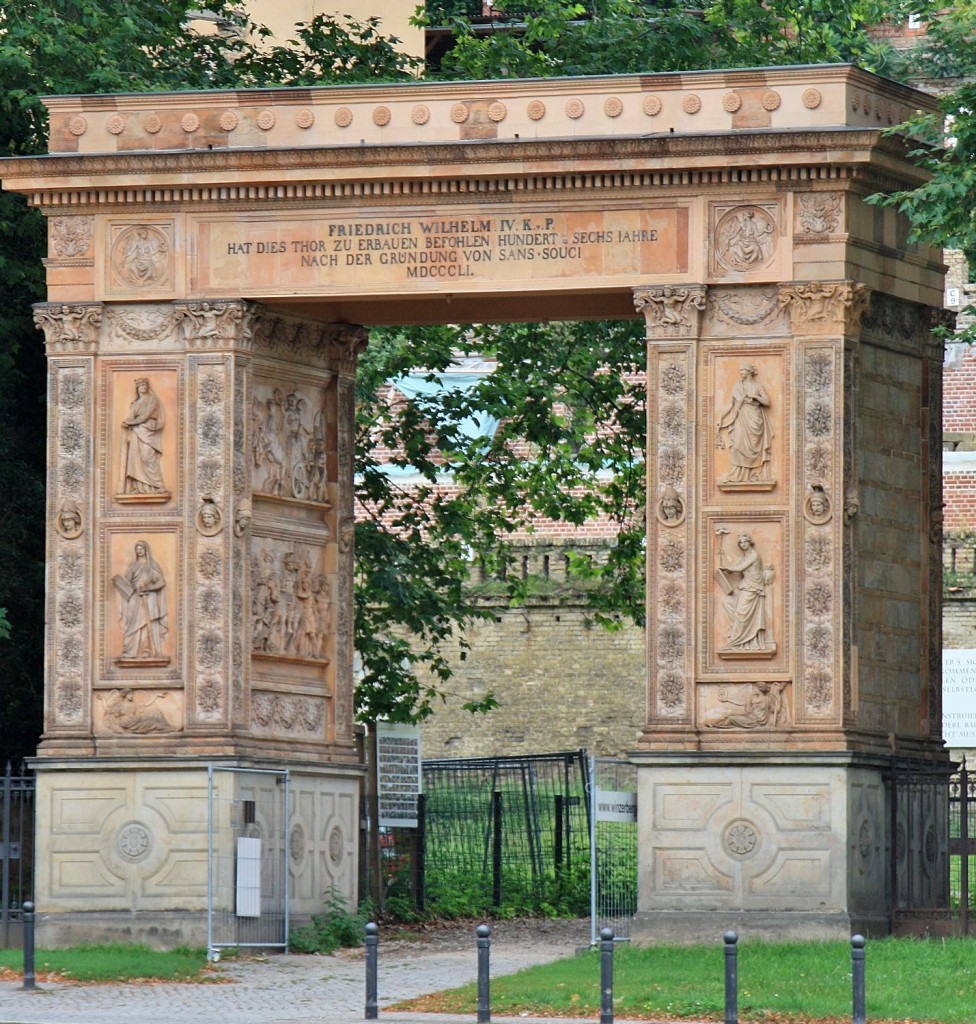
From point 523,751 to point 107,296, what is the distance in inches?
848

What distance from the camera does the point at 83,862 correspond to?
27859mm

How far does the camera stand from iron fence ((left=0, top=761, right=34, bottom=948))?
2836 cm

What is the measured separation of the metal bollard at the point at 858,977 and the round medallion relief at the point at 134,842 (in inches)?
372

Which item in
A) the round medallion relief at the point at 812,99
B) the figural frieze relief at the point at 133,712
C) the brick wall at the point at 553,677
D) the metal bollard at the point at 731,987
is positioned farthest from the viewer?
the brick wall at the point at 553,677

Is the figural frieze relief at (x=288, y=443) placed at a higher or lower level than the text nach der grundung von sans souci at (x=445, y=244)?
lower

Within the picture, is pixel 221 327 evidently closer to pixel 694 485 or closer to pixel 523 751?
pixel 694 485

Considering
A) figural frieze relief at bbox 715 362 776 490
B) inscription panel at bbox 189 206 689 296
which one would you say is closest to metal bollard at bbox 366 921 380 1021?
figural frieze relief at bbox 715 362 776 490

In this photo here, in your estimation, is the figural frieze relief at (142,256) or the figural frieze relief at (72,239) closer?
the figural frieze relief at (142,256)

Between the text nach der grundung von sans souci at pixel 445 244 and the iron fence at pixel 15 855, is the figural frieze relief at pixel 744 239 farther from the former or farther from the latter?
the iron fence at pixel 15 855

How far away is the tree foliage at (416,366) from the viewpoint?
32969 millimetres

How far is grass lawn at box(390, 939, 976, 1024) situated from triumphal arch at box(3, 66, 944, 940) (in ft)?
3.89

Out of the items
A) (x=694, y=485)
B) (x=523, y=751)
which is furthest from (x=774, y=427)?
(x=523, y=751)

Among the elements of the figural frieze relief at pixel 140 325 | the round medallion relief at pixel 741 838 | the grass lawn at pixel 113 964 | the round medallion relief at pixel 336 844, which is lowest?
the grass lawn at pixel 113 964

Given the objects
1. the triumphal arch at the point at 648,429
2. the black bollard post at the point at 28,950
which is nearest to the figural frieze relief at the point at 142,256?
the triumphal arch at the point at 648,429
